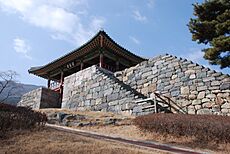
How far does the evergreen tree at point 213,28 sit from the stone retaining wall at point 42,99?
43.3 ft

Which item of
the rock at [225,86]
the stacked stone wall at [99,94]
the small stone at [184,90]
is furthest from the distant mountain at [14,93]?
the rock at [225,86]

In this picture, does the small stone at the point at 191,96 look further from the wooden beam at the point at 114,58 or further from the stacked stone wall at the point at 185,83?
the wooden beam at the point at 114,58

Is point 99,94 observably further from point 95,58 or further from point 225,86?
point 225,86

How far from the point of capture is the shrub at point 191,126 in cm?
814

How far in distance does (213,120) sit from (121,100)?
6.77 metres

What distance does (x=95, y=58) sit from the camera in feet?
76.0

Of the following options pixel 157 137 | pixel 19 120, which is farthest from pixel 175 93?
pixel 19 120

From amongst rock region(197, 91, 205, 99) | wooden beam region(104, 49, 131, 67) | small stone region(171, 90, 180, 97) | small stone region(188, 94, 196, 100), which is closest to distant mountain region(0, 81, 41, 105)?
wooden beam region(104, 49, 131, 67)

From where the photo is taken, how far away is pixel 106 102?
16.0m

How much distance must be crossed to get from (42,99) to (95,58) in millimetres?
5681

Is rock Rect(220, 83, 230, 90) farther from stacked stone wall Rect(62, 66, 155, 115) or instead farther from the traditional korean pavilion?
the traditional korean pavilion

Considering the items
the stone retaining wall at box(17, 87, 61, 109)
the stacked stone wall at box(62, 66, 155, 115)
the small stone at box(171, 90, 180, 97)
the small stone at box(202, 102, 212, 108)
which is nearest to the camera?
the small stone at box(202, 102, 212, 108)

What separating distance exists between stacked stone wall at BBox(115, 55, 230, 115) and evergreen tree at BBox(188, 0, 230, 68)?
0.81 m

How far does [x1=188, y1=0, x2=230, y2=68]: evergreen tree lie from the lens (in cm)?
1236
